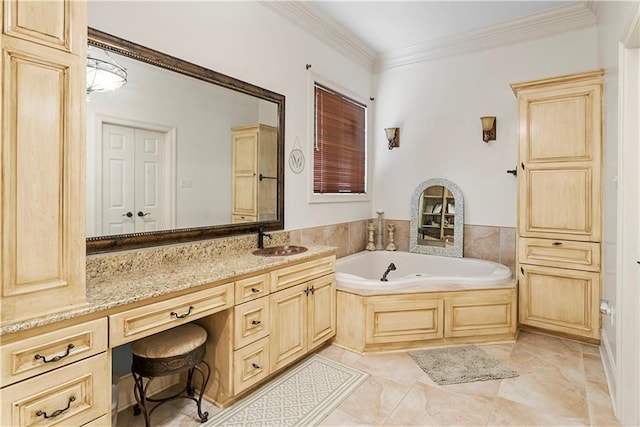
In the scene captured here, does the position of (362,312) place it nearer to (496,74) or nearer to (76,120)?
(76,120)

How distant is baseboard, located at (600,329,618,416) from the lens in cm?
206

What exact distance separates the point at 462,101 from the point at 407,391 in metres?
2.92

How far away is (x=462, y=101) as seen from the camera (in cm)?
374

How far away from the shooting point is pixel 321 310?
2668mm

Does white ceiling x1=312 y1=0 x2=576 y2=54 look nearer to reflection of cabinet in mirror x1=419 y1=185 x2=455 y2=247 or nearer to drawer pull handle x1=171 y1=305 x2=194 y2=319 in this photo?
reflection of cabinet in mirror x1=419 y1=185 x2=455 y2=247

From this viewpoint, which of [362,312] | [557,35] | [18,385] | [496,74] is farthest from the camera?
[496,74]

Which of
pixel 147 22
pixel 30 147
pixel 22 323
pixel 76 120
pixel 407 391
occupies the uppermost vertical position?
pixel 147 22

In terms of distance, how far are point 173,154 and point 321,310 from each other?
59.4 inches

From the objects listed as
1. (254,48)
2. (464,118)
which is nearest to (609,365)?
(464,118)

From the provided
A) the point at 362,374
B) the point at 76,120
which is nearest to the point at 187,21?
the point at 76,120

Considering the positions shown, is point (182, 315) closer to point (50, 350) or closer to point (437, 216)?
point (50, 350)

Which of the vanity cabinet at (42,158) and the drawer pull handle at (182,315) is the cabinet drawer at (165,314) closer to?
the drawer pull handle at (182,315)

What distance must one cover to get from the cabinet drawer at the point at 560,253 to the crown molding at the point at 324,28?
2.51 metres

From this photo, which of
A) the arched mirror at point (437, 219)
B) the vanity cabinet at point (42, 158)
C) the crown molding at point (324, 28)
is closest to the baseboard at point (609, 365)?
the arched mirror at point (437, 219)
